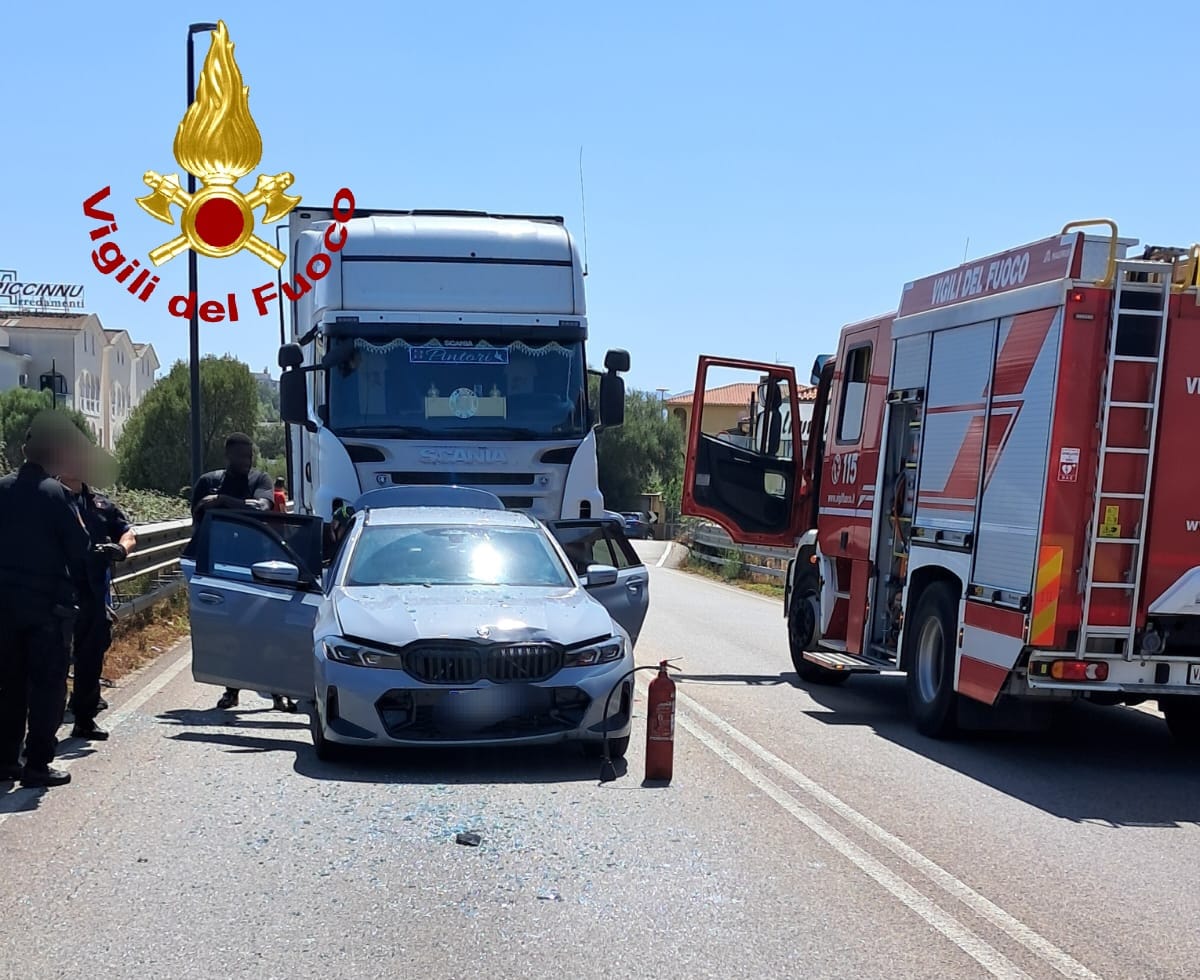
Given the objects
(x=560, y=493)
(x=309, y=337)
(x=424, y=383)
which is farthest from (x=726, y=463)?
(x=309, y=337)

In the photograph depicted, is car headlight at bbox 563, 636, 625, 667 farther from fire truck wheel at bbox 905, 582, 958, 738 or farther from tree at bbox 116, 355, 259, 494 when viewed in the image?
tree at bbox 116, 355, 259, 494

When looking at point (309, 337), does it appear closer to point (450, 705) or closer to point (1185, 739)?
point (450, 705)

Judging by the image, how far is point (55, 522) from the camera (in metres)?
7.62

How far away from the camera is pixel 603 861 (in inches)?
249

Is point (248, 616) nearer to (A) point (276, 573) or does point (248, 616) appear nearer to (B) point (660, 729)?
(A) point (276, 573)

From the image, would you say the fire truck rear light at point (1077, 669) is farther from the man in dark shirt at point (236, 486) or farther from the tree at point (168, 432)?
the tree at point (168, 432)

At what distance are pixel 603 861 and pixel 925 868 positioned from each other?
1.41m

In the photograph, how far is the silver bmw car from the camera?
26.7ft

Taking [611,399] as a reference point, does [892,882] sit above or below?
below

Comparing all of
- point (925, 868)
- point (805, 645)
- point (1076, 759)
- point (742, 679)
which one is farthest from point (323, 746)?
point (805, 645)

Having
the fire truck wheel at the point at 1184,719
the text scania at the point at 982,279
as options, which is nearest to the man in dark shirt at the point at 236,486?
the text scania at the point at 982,279

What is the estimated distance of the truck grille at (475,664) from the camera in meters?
8.15

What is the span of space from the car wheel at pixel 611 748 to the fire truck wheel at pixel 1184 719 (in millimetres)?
3951

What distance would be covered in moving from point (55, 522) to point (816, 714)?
19.8 feet
